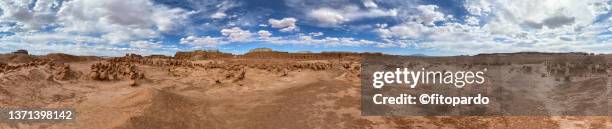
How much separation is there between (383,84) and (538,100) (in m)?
7.16

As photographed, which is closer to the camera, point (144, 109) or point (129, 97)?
point (144, 109)

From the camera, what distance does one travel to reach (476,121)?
49.3ft

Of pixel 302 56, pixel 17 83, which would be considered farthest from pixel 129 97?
pixel 302 56

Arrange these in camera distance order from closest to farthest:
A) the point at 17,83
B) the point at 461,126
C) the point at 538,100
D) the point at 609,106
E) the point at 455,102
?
the point at 461,126
the point at 17,83
the point at 609,106
the point at 455,102
the point at 538,100

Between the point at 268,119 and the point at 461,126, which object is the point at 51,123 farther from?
the point at 461,126

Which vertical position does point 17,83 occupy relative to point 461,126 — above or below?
above

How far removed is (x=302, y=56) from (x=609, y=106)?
6182 cm

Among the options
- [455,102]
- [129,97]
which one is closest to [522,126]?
[455,102]

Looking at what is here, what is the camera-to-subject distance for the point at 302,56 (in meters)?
77.2

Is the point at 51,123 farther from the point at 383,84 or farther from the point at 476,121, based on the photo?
the point at 383,84

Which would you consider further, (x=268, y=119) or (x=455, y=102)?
(x=455, y=102)

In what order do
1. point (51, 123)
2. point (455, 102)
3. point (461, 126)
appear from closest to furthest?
point (51, 123)
point (461, 126)
point (455, 102)

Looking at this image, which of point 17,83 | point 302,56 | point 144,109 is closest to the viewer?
point 144,109

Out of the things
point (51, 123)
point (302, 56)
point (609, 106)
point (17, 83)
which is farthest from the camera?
point (302, 56)
